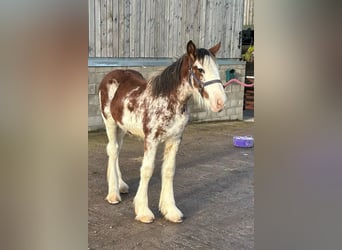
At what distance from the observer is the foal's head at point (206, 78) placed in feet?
7.87

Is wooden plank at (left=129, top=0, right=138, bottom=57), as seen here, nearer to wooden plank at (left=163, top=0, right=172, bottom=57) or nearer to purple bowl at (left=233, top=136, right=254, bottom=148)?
wooden plank at (left=163, top=0, right=172, bottom=57)

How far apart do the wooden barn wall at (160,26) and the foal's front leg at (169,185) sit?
265 cm

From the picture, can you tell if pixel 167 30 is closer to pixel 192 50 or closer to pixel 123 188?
pixel 123 188

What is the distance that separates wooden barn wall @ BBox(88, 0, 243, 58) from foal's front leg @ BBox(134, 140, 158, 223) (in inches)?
105

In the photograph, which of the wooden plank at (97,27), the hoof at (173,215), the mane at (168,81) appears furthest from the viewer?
the wooden plank at (97,27)

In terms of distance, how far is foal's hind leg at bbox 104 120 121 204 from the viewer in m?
2.97

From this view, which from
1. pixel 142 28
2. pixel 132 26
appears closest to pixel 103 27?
pixel 132 26

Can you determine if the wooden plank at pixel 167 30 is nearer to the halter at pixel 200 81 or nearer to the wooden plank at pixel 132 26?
the wooden plank at pixel 132 26

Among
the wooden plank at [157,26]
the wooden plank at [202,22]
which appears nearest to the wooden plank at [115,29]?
the wooden plank at [157,26]

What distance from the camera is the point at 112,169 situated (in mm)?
2992
